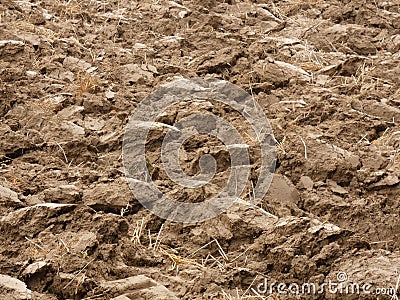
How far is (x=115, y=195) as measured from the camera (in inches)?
104

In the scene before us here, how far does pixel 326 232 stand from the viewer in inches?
91.0

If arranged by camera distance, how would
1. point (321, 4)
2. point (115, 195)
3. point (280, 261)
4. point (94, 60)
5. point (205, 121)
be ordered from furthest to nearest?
point (321, 4) < point (94, 60) < point (205, 121) < point (115, 195) < point (280, 261)

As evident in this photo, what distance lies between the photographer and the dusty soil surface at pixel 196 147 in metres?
2.22

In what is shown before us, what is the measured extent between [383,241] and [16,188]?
4.47ft

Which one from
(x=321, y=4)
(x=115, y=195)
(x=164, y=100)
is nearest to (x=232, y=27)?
(x=321, y=4)

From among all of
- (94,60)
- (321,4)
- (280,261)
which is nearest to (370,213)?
(280,261)

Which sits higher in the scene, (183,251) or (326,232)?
(326,232)

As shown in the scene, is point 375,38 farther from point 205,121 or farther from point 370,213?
point 370,213

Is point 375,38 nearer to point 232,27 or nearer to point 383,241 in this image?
point 232,27

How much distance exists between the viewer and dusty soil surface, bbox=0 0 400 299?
2.22 metres

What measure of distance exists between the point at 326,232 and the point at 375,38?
7.58 feet

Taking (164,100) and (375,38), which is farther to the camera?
(375,38)

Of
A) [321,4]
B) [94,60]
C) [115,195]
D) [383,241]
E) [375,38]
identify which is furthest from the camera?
[321,4]

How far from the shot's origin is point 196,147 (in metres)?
3.10
